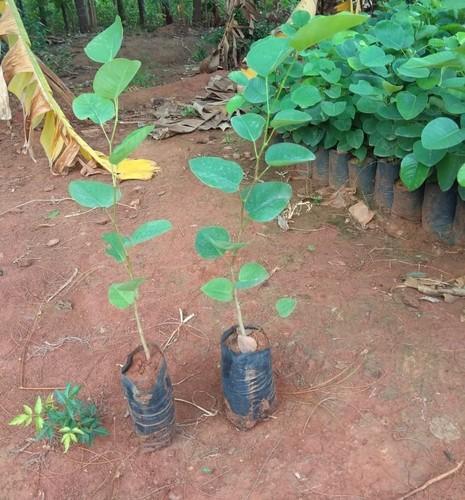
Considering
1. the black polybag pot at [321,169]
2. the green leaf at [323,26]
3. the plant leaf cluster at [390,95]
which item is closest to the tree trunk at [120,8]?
the plant leaf cluster at [390,95]

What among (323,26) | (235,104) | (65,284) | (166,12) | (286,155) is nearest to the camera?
(323,26)

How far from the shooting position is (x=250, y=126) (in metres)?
1.49

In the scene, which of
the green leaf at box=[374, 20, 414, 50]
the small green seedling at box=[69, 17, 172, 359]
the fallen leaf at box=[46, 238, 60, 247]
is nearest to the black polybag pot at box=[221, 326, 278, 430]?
the small green seedling at box=[69, 17, 172, 359]

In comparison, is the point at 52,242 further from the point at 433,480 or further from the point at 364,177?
the point at 433,480

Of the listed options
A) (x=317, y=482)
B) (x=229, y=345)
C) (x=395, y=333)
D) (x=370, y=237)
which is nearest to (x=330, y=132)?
(x=370, y=237)

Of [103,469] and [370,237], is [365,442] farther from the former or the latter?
[370,237]

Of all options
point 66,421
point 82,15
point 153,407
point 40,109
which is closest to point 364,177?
point 153,407

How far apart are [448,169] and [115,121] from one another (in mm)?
1560

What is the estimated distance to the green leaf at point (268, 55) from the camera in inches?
50.1

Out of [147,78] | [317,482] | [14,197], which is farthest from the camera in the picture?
[147,78]

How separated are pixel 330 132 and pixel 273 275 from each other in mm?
983

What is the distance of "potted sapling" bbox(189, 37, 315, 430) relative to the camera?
4.42ft

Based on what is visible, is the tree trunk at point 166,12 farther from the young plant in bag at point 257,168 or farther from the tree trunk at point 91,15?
the young plant in bag at point 257,168

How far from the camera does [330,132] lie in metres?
2.94
